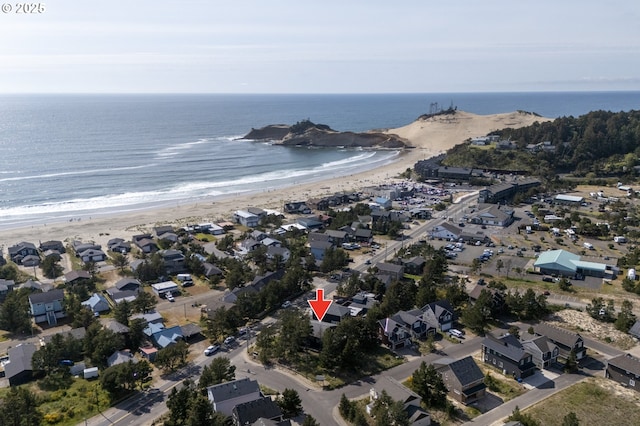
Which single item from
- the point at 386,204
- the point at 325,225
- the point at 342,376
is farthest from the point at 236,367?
the point at 386,204

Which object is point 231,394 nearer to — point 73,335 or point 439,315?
point 73,335

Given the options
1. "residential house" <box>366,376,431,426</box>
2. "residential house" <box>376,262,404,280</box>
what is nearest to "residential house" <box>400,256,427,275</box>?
"residential house" <box>376,262,404,280</box>

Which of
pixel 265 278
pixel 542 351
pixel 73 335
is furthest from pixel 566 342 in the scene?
pixel 73 335

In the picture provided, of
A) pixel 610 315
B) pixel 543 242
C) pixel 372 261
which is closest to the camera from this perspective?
pixel 610 315

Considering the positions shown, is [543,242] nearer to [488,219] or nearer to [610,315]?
[488,219]

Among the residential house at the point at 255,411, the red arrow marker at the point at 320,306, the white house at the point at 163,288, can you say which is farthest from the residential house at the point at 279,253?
the residential house at the point at 255,411

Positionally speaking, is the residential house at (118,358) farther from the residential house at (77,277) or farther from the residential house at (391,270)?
the residential house at (391,270)
